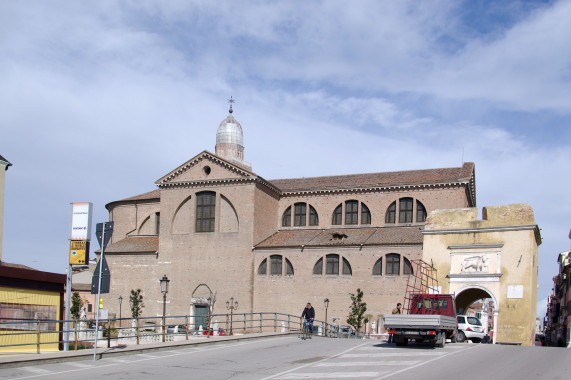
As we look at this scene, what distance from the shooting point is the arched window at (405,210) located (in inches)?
1902

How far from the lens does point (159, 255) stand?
5109 cm

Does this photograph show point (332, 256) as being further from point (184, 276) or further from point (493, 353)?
point (493, 353)

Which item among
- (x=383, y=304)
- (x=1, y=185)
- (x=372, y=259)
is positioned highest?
(x=1, y=185)

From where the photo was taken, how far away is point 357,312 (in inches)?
1703

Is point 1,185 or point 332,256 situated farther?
point 332,256

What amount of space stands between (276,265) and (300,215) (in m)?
5.66

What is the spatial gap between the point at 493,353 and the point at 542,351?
2786 mm

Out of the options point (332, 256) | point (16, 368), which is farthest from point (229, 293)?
point (16, 368)

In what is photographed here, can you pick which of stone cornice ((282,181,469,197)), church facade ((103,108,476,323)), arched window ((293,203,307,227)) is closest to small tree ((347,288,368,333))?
church facade ((103,108,476,323))

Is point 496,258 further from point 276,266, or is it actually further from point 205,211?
Answer: point 205,211

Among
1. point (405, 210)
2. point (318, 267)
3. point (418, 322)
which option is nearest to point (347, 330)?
point (318, 267)

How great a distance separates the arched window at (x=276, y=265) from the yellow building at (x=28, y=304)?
26089mm

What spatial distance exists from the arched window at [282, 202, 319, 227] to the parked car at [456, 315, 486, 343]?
2148cm

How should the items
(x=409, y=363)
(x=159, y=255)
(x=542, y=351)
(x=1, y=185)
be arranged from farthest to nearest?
(x=159, y=255)
(x=1, y=185)
(x=542, y=351)
(x=409, y=363)
